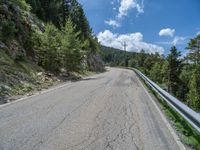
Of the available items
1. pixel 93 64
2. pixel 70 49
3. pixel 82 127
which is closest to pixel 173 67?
pixel 93 64

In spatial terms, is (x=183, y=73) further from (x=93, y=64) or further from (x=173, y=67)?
(x=93, y=64)

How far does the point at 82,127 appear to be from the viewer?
704 centimetres

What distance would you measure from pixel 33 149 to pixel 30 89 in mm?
9973

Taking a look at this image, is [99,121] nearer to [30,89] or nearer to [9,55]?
[30,89]

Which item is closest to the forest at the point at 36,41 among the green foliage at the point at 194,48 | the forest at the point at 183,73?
the forest at the point at 183,73

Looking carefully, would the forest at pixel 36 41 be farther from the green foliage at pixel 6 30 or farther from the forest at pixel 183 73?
the forest at pixel 183 73

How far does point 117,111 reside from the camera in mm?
9297

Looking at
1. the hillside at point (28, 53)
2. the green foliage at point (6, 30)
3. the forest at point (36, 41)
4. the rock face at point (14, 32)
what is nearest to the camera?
the hillside at point (28, 53)

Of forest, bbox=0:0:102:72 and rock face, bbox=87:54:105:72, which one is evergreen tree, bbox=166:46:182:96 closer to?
rock face, bbox=87:54:105:72

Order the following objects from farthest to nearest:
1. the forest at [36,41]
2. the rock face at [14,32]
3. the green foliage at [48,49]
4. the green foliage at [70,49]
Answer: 1. the green foliage at [70,49]
2. the green foliage at [48,49]
3. the forest at [36,41]
4. the rock face at [14,32]

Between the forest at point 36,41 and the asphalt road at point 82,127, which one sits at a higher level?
the forest at point 36,41

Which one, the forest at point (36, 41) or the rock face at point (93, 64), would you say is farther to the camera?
the rock face at point (93, 64)

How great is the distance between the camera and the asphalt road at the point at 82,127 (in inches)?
223

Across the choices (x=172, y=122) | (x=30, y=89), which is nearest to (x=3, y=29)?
(x=30, y=89)
